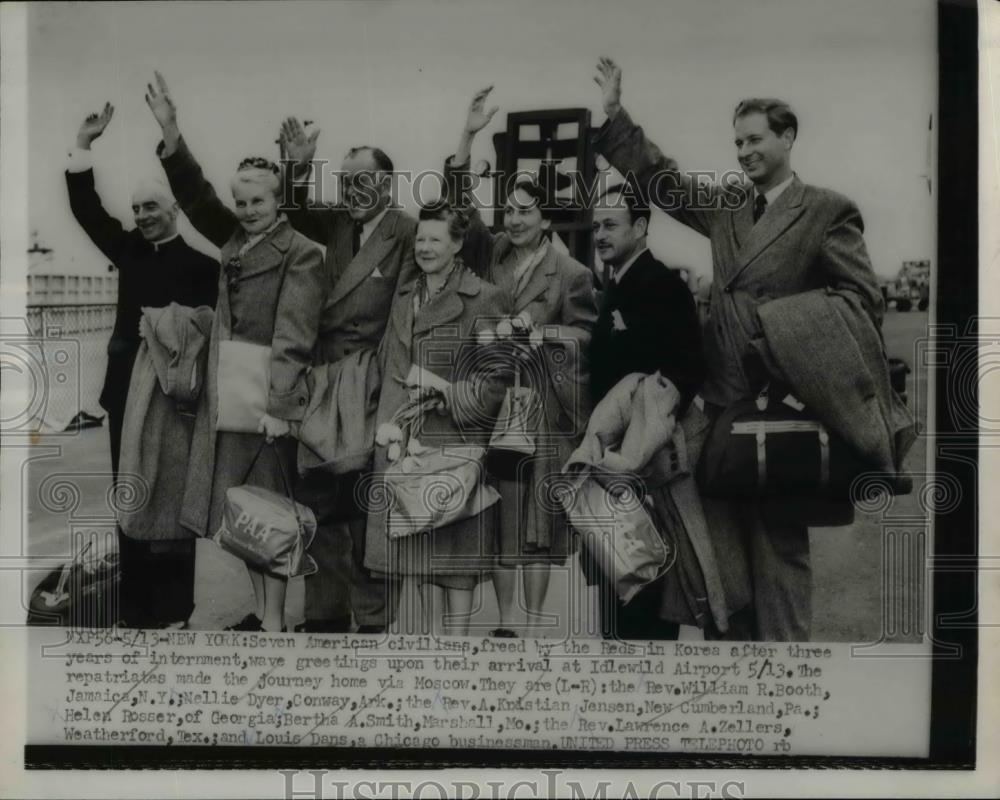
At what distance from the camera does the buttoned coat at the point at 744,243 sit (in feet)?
11.5

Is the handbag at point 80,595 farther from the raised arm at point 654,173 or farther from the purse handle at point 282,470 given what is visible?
the raised arm at point 654,173

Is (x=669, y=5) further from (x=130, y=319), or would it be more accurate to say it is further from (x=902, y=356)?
(x=130, y=319)

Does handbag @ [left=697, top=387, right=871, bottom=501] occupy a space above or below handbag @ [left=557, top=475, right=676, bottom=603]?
above

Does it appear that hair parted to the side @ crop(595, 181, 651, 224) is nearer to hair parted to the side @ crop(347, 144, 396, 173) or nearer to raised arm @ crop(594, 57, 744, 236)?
raised arm @ crop(594, 57, 744, 236)

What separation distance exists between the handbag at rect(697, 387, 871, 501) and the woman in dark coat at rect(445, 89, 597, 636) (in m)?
0.49

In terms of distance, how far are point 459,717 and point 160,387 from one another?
1.54m

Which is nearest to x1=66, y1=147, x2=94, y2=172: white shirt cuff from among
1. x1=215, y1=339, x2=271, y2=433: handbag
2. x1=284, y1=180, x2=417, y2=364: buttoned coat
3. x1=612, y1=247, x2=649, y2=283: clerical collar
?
x1=215, y1=339, x2=271, y2=433: handbag

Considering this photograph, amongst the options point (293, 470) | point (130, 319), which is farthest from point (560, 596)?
point (130, 319)

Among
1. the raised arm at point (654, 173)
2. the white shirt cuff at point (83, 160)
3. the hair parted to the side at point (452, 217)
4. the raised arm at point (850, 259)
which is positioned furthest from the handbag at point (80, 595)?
the raised arm at point (850, 259)

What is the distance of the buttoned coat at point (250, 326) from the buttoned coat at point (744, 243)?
1.15 meters

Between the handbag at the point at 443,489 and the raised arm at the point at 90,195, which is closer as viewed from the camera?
the handbag at the point at 443,489

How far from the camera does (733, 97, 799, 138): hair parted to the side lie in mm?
3541

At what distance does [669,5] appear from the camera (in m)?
3.59
